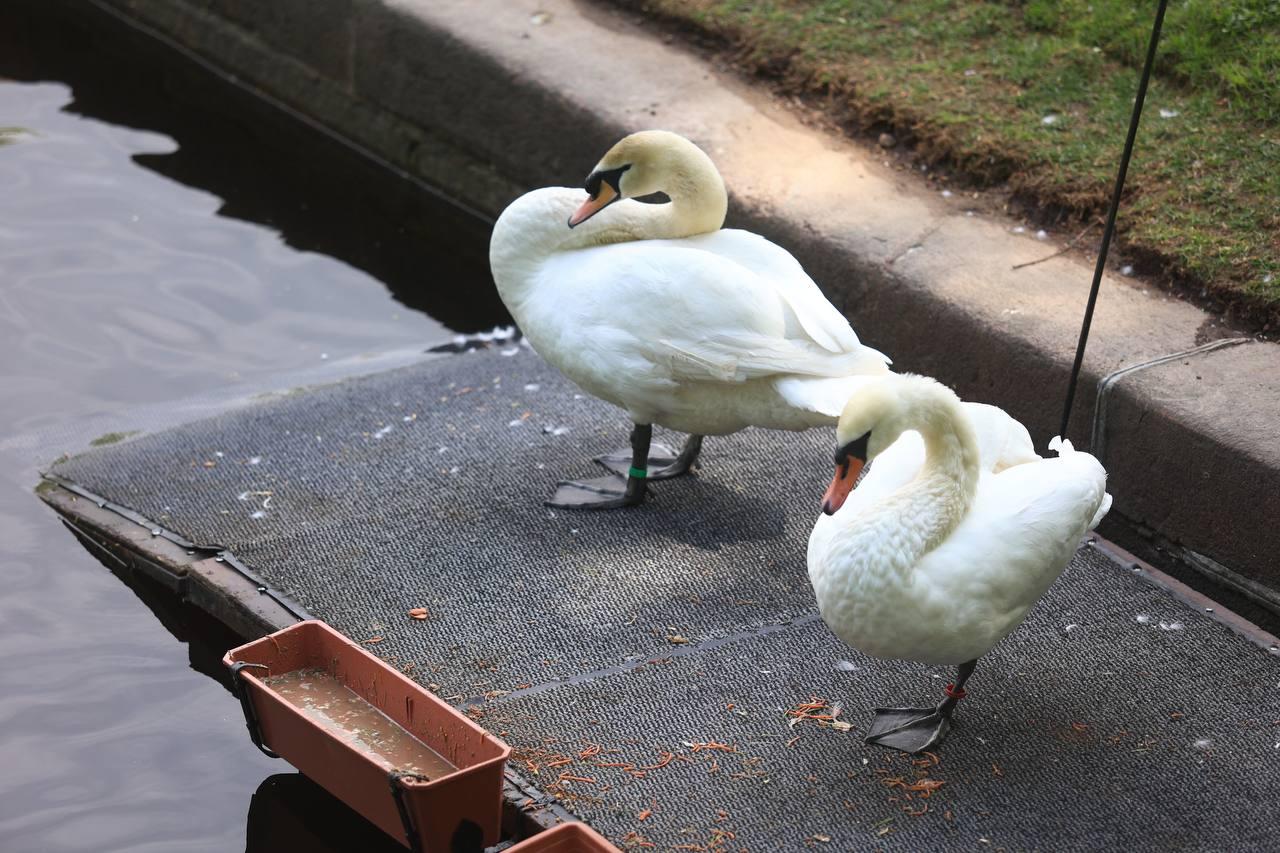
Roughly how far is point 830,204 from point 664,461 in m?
1.24

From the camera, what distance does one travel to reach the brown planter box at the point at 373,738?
2.76 metres

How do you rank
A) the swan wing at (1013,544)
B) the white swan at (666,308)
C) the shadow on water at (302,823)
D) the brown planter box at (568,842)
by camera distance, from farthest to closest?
1. the white swan at (666,308)
2. the shadow on water at (302,823)
3. the swan wing at (1013,544)
4. the brown planter box at (568,842)

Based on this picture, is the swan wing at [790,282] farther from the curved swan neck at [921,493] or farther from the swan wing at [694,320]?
the curved swan neck at [921,493]

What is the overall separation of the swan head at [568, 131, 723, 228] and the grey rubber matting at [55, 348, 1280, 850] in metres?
0.82

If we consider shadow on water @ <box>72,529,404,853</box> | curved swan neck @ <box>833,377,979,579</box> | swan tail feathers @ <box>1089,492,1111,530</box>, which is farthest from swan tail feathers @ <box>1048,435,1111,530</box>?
shadow on water @ <box>72,529,404,853</box>

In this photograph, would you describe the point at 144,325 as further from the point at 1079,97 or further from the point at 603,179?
the point at 1079,97

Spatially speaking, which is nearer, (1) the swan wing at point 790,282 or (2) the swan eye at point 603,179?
(1) the swan wing at point 790,282

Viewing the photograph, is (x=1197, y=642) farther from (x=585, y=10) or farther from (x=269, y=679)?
(x=585, y=10)

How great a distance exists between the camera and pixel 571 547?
3.84 meters

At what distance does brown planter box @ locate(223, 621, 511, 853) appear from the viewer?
2.76 m

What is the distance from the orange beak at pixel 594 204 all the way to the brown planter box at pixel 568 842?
1718 millimetres

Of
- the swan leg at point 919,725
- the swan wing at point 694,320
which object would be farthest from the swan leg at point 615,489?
the swan leg at point 919,725

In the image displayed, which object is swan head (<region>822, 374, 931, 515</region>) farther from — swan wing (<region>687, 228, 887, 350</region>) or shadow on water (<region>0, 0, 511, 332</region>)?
shadow on water (<region>0, 0, 511, 332</region>)

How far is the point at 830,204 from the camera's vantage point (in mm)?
4965
